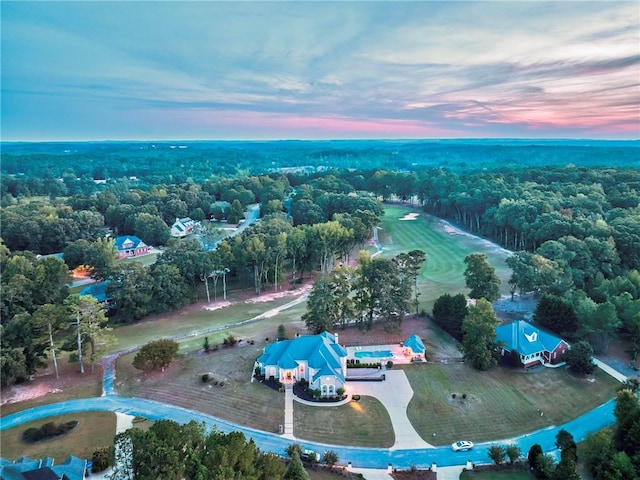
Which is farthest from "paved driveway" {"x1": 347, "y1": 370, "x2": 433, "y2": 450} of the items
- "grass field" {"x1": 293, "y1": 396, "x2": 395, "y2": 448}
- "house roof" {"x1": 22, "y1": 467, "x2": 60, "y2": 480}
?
"house roof" {"x1": 22, "y1": 467, "x2": 60, "y2": 480}

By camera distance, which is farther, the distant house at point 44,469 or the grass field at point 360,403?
the grass field at point 360,403

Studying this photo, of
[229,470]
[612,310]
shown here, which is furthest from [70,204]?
[612,310]

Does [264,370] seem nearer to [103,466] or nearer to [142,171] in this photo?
[103,466]

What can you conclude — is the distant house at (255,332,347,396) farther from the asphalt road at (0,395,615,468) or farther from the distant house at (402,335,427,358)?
the distant house at (402,335,427,358)

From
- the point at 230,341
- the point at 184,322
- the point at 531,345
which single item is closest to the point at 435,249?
the point at 531,345

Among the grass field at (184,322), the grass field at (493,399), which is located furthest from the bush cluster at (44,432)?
the grass field at (493,399)

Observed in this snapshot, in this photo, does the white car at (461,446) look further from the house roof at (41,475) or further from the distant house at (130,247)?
the distant house at (130,247)

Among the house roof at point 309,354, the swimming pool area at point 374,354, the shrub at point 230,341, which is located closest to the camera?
the house roof at point 309,354

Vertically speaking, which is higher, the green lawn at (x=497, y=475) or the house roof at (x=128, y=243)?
the green lawn at (x=497, y=475)
